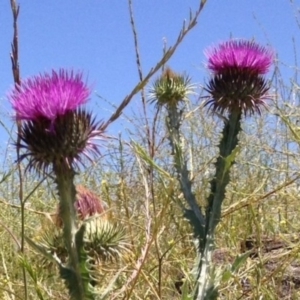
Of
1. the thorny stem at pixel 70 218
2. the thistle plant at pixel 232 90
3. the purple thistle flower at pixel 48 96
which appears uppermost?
the thistle plant at pixel 232 90

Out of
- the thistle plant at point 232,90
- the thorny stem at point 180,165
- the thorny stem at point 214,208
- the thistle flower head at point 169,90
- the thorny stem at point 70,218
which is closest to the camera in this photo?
the thorny stem at point 70,218

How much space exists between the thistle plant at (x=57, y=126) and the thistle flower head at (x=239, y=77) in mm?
1214

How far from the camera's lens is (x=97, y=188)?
3.44m

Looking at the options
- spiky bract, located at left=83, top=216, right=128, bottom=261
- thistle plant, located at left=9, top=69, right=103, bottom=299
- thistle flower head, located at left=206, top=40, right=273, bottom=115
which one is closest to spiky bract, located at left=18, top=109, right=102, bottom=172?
thistle plant, located at left=9, top=69, right=103, bottom=299

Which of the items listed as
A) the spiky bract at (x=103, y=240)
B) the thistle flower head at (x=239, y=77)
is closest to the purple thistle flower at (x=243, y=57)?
the thistle flower head at (x=239, y=77)

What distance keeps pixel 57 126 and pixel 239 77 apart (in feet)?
4.35

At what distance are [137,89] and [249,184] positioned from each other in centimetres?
241

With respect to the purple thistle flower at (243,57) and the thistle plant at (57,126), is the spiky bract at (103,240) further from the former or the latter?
the purple thistle flower at (243,57)

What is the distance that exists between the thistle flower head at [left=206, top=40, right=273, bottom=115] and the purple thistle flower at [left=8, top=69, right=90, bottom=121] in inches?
49.1

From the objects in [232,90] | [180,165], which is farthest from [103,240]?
[232,90]

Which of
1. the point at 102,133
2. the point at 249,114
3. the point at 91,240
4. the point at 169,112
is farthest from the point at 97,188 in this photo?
the point at 102,133

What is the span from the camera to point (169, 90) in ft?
9.71

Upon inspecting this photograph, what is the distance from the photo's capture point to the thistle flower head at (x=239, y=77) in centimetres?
265

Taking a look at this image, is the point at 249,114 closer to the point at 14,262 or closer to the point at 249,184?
the point at 249,184
